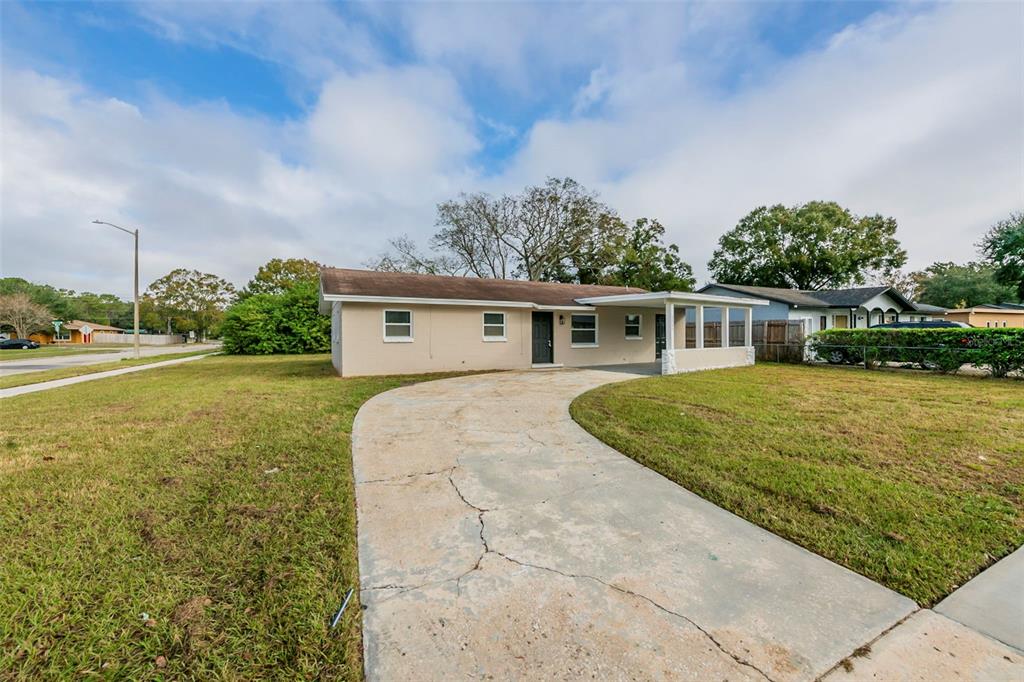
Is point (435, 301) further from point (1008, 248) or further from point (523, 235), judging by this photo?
point (1008, 248)

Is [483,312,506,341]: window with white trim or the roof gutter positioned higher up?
the roof gutter

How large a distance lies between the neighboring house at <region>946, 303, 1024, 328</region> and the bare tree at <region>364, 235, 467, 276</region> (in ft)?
119

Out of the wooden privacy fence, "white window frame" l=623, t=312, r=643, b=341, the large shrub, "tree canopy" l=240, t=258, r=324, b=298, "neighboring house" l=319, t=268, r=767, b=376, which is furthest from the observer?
"tree canopy" l=240, t=258, r=324, b=298

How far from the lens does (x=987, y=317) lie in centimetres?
2989

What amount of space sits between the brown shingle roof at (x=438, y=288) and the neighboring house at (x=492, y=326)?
0.04 metres

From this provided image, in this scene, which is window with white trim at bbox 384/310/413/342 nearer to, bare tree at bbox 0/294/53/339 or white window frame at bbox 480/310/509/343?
white window frame at bbox 480/310/509/343

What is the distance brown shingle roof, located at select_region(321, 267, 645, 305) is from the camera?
41.4 feet

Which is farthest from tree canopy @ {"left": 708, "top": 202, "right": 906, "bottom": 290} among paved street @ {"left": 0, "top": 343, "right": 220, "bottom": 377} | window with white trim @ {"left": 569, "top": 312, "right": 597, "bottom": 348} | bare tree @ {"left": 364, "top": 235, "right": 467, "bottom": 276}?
paved street @ {"left": 0, "top": 343, "right": 220, "bottom": 377}

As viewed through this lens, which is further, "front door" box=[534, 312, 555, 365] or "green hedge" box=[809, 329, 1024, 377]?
"front door" box=[534, 312, 555, 365]

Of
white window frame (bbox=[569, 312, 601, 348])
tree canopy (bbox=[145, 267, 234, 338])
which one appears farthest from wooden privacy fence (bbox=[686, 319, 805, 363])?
tree canopy (bbox=[145, 267, 234, 338])

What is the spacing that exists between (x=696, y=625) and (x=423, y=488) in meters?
2.50

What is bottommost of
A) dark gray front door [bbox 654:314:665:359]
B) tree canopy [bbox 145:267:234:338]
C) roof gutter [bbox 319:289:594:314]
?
dark gray front door [bbox 654:314:665:359]

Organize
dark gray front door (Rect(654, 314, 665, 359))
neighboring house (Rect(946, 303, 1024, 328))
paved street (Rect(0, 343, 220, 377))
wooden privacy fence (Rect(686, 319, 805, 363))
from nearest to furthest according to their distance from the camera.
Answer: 1. wooden privacy fence (Rect(686, 319, 805, 363))
2. paved street (Rect(0, 343, 220, 377))
3. dark gray front door (Rect(654, 314, 665, 359))
4. neighboring house (Rect(946, 303, 1024, 328))

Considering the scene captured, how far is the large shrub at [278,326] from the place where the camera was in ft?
76.9
